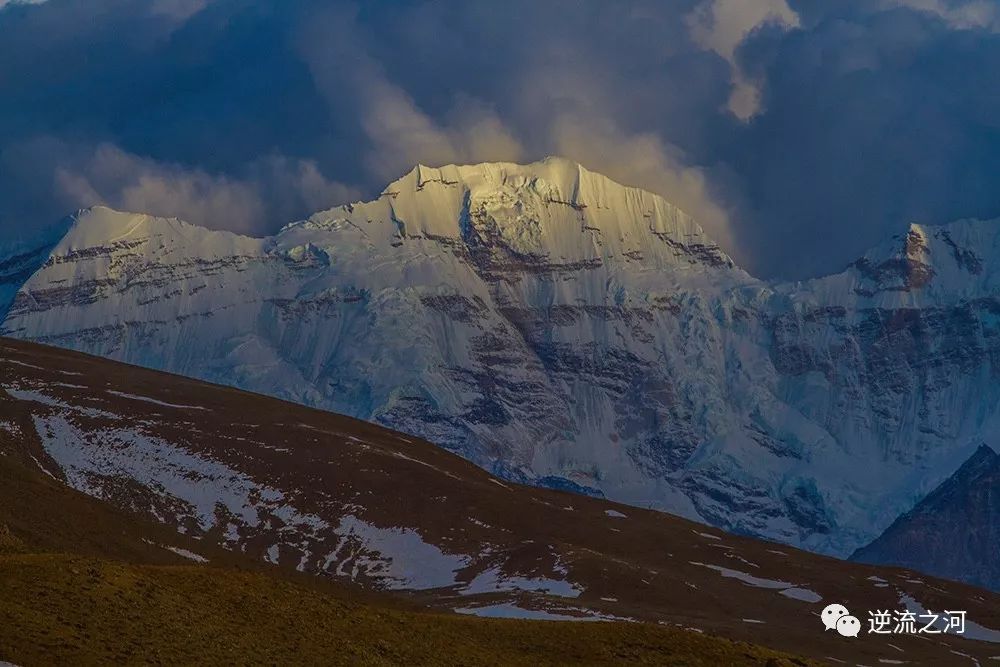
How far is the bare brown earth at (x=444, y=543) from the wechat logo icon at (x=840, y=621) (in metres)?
1.27

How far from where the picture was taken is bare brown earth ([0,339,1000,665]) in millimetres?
142375

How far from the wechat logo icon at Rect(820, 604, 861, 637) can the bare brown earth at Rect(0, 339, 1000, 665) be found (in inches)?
50.1

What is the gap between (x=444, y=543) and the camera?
174 m

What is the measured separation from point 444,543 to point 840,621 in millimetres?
40381

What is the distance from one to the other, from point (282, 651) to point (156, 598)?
5215 millimetres

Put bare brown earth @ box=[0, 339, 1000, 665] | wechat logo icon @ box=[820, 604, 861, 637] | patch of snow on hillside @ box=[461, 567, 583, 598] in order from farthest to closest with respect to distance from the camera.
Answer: patch of snow on hillside @ box=[461, 567, 583, 598] < wechat logo icon @ box=[820, 604, 861, 637] < bare brown earth @ box=[0, 339, 1000, 665]

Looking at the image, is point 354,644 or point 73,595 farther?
point 354,644

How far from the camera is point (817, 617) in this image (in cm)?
15875

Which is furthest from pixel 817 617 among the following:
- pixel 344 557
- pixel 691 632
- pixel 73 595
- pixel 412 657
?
pixel 73 595

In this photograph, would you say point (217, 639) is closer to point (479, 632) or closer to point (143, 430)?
point (479, 632)
